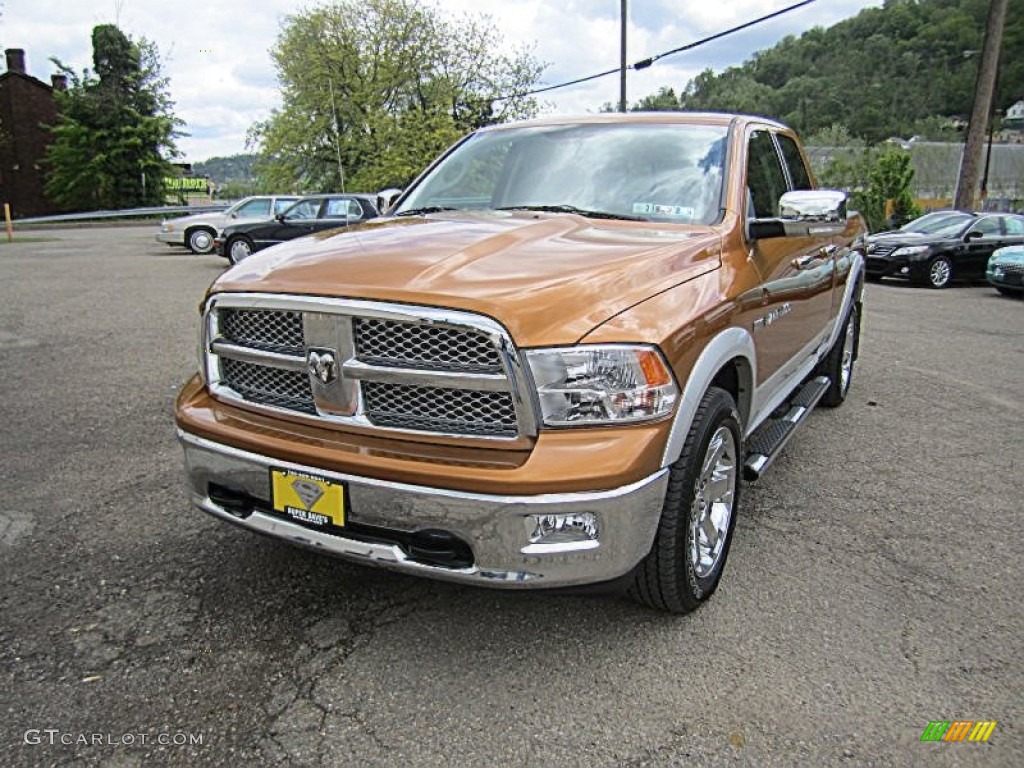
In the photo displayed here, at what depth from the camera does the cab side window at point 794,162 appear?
4648mm

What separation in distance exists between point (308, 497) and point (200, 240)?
20482 mm

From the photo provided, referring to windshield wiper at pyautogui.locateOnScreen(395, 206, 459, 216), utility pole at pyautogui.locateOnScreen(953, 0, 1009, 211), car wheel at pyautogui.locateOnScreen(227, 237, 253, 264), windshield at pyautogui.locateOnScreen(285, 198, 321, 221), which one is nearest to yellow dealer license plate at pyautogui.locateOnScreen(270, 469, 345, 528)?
windshield wiper at pyautogui.locateOnScreen(395, 206, 459, 216)

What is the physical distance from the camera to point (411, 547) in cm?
238

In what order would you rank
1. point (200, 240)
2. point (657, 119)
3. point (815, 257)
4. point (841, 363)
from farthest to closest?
point (200, 240)
point (841, 363)
point (815, 257)
point (657, 119)

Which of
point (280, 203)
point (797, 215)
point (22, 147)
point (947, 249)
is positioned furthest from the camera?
point (22, 147)

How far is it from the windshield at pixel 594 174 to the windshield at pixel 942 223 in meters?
13.1

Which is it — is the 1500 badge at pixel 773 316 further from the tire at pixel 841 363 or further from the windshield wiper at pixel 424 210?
the tire at pixel 841 363

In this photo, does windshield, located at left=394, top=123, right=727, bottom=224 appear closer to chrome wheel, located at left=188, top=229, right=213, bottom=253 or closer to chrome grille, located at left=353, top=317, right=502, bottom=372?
chrome grille, located at left=353, top=317, right=502, bottom=372

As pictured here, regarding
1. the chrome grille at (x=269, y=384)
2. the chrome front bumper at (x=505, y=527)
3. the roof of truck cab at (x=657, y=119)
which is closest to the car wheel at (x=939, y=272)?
the roof of truck cab at (x=657, y=119)

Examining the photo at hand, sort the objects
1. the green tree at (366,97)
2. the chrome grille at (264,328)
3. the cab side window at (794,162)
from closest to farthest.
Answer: the chrome grille at (264,328) < the cab side window at (794,162) < the green tree at (366,97)

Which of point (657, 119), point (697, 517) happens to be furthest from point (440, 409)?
point (657, 119)

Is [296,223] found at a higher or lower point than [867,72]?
lower

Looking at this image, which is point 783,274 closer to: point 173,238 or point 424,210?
point 424,210

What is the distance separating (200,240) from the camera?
2098 centimetres
